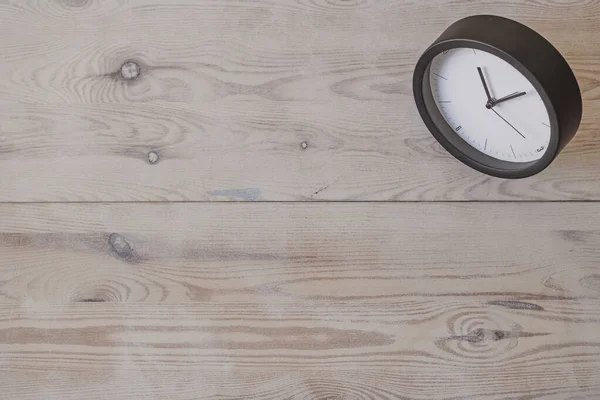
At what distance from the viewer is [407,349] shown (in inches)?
36.5

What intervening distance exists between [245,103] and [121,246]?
27cm

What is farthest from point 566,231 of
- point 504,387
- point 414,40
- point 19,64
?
point 19,64

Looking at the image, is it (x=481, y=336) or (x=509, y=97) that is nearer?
(x=509, y=97)

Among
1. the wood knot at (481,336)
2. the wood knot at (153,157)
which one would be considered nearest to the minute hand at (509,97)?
the wood knot at (481,336)

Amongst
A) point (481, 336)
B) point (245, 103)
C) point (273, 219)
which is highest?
point (245, 103)

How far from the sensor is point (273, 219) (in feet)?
3.15

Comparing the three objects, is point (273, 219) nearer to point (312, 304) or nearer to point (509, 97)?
point (312, 304)

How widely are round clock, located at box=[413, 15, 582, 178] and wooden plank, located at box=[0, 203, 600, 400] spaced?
0.10m

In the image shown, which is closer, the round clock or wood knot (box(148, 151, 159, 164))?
the round clock

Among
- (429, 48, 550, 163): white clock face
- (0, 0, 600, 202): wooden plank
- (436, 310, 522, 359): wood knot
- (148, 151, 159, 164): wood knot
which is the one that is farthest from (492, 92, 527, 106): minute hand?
(148, 151, 159, 164): wood knot

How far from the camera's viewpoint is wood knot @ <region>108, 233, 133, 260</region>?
3.15 ft

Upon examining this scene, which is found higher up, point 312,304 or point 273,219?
point 273,219

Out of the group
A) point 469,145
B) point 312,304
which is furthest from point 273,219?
point 469,145

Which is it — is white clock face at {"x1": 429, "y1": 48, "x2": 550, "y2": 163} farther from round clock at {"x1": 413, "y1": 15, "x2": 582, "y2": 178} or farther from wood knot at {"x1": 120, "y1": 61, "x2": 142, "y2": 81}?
wood knot at {"x1": 120, "y1": 61, "x2": 142, "y2": 81}
